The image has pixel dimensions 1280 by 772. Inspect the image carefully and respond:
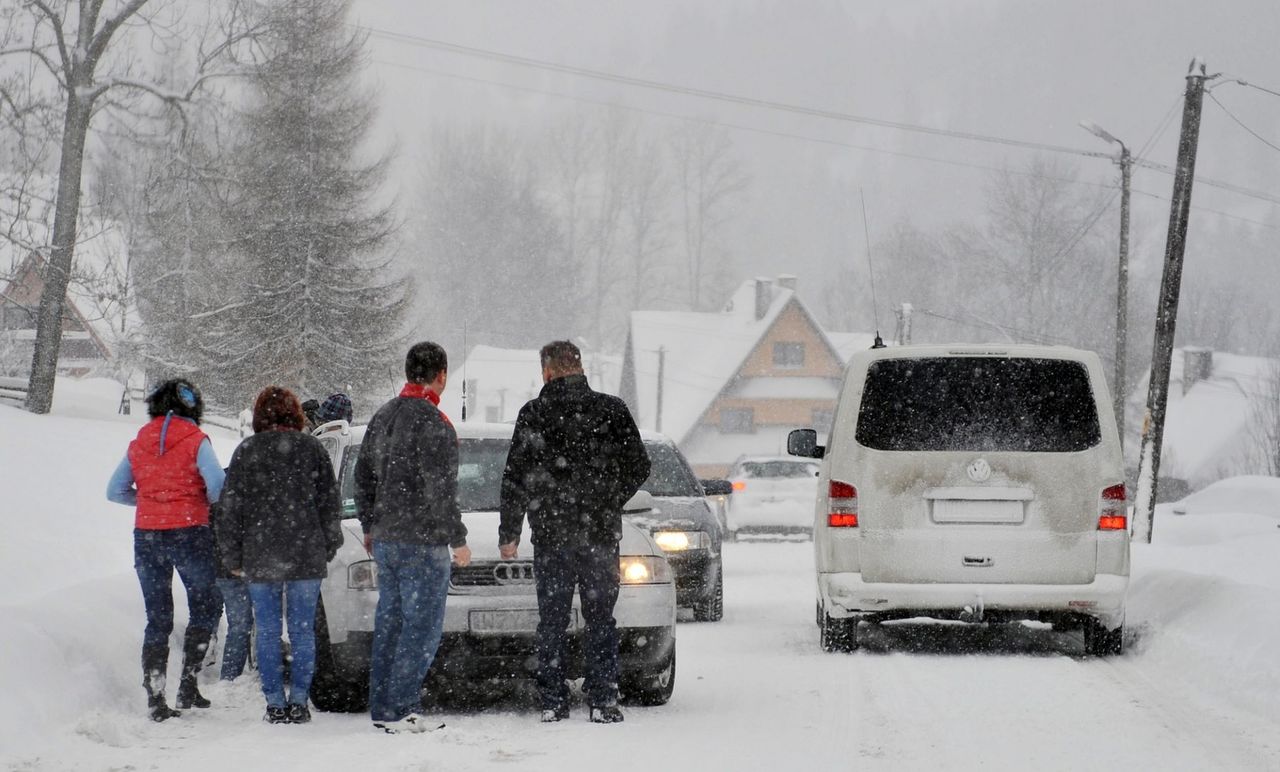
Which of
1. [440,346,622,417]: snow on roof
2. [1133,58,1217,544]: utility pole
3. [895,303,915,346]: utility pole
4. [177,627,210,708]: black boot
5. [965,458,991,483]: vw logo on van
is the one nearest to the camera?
[177,627,210,708]: black boot

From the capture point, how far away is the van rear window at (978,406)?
958 centimetres

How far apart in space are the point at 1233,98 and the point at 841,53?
34.5m

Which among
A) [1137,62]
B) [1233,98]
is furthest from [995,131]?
[1233,98]

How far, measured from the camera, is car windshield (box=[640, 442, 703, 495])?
1306 cm

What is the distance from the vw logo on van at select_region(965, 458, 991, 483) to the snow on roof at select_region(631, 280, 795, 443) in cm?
5562

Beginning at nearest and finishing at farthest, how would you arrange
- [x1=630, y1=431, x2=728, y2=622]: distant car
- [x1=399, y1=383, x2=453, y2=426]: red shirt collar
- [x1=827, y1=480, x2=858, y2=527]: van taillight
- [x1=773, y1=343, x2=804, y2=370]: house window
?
[x1=399, y1=383, x2=453, y2=426]: red shirt collar
[x1=827, y1=480, x2=858, y2=527]: van taillight
[x1=630, y1=431, x2=728, y2=622]: distant car
[x1=773, y1=343, x2=804, y2=370]: house window

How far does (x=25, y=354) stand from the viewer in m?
45.2

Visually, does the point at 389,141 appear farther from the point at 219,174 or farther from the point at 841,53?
the point at 841,53

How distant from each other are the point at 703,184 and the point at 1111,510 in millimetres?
78460

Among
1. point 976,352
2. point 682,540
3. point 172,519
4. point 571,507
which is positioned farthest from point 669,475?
point 172,519

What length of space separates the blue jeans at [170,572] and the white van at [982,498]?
3.85 metres

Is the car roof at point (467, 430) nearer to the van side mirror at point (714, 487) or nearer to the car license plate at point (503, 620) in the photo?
the car license plate at point (503, 620)

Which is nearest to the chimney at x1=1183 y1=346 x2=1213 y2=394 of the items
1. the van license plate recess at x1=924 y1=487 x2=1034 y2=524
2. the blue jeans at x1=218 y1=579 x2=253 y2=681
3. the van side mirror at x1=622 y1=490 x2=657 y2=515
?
the van license plate recess at x1=924 y1=487 x2=1034 y2=524

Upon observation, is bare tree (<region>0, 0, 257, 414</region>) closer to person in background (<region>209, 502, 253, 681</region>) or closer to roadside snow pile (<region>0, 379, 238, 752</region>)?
roadside snow pile (<region>0, 379, 238, 752</region>)
